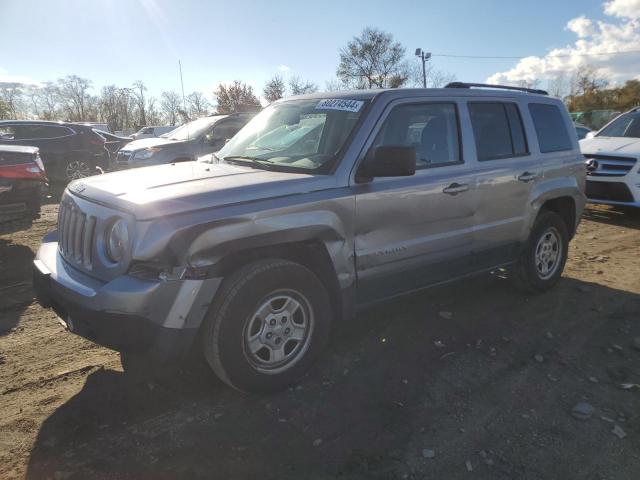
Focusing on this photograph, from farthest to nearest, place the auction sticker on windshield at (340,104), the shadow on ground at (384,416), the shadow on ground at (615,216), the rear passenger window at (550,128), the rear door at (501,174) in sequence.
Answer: the shadow on ground at (615,216)
the rear passenger window at (550,128)
the rear door at (501,174)
the auction sticker on windshield at (340,104)
the shadow on ground at (384,416)

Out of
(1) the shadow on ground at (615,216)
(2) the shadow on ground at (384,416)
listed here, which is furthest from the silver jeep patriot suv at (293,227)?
(1) the shadow on ground at (615,216)

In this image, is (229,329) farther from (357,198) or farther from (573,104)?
(573,104)

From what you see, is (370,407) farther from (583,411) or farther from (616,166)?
(616,166)

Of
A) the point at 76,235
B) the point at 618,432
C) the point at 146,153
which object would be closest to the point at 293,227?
the point at 76,235

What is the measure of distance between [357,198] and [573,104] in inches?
2432

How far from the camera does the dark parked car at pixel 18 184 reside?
21.1 ft

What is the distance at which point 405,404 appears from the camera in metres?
3.08

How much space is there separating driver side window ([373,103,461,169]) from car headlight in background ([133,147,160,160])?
755 centimetres

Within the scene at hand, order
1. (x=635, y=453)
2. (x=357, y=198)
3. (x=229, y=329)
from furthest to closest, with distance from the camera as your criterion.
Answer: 1. (x=357, y=198)
2. (x=229, y=329)
3. (x=635, y=453)

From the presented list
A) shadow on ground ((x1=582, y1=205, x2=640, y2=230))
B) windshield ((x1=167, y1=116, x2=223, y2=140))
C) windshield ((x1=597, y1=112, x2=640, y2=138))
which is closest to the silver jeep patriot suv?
shadow on ground ((x1=582, y1=205, x2=640, y2=230))

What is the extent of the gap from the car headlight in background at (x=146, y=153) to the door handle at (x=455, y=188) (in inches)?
305

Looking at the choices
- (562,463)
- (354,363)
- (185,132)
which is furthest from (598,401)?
→ (185,132)

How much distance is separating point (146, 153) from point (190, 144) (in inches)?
36.0

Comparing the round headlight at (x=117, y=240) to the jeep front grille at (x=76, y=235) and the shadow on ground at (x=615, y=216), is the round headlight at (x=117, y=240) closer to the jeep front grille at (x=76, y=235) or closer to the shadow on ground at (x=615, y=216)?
the jeep front grille at (x=76, y=235)
